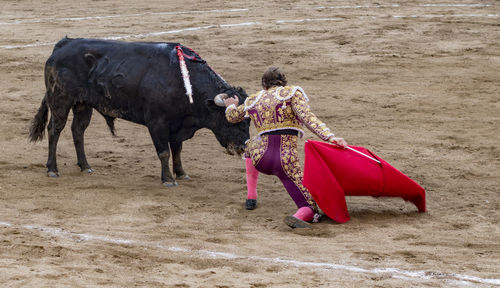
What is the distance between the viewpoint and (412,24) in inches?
585

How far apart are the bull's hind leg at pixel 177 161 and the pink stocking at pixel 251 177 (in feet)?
3.91

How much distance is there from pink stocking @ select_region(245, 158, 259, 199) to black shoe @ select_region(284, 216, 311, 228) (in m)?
0.68

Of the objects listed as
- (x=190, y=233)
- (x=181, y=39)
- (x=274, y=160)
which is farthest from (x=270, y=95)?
(x=181, y=39)

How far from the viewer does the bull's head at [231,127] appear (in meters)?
8.08

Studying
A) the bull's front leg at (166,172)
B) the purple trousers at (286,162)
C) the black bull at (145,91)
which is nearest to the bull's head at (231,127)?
the black bull at (145,91)

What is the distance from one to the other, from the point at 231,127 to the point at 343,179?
1449mm

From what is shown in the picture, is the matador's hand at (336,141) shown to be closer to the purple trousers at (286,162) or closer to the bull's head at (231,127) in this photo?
the purple trousers at (286,162)

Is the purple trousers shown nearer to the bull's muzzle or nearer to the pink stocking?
the pink stocking

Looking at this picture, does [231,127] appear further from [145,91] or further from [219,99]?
[145,91]

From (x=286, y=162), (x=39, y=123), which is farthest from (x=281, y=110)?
(x=39, y=123)

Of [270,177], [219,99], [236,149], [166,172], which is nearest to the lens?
[219,99]

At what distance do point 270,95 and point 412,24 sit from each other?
27.4 feet

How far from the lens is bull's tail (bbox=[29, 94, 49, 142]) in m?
9.02

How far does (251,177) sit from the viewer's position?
7.49 m
